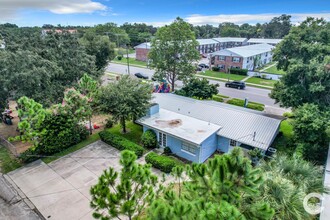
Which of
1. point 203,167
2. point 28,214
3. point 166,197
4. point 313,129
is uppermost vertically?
point 203,167

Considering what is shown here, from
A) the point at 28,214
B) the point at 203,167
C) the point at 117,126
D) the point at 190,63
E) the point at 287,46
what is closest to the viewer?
the point at 203,167

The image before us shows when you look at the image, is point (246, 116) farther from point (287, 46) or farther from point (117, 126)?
point (117, 126)

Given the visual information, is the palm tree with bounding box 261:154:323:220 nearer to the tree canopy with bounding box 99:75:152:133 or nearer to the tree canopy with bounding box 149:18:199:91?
the tree canopy with bounding box 99:75:152:133

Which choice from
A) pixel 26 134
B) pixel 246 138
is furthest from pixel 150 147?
pixel 26 134

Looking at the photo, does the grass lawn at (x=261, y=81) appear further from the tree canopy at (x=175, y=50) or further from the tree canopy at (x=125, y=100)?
the tree canopy at (x=125, y=100)

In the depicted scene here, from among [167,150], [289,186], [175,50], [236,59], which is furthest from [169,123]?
[236,59]

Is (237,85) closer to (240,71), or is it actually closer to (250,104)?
(250,104)
